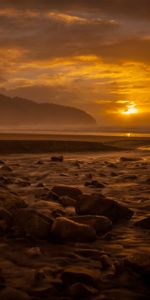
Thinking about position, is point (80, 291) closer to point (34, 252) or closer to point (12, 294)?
point (12, 294)

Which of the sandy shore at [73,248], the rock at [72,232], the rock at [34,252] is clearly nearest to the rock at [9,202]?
the sandy shore at [73,248]

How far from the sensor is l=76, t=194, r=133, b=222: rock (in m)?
7.10

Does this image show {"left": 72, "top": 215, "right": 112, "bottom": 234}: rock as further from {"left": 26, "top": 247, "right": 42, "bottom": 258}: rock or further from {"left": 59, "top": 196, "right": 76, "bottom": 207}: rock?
{"left": 59, "top": 196, "right": 76, "bottom": 207}: rock

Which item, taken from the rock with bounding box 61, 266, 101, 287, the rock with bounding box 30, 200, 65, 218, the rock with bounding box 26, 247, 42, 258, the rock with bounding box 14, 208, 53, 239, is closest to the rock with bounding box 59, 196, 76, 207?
the rock with bounding box 30, 200, 65, 218

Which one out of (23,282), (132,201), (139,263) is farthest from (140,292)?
(132,201)

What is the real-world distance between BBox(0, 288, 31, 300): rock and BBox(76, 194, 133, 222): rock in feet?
10.8

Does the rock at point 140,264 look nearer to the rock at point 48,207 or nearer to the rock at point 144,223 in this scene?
the rock at point 144,223

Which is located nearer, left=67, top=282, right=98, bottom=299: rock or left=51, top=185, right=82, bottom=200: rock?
left=67, top=282, right=98, bottom=299: rock

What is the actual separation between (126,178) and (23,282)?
29.7 feet

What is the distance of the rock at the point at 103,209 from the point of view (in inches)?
280

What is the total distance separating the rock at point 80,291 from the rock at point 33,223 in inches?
72.1

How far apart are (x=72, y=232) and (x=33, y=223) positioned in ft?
1.89

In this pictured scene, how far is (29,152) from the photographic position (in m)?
27.5

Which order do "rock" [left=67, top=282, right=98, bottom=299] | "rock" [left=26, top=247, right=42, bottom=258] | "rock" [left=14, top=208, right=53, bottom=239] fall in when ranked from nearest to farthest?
"rock" [left=67, top=282, right=98, bottom=299], "rock" [left=26, top=247, right=42, bottom=258], "rock" [left=14, top=208, right=53, bottom=239]
